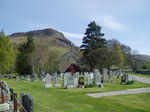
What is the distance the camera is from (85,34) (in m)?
52.6

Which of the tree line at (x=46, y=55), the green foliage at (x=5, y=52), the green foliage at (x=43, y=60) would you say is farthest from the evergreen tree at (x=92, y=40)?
the green foliage at (x=5, y=52)

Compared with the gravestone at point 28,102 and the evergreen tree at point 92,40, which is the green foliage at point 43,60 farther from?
the gravestone at point 28,102

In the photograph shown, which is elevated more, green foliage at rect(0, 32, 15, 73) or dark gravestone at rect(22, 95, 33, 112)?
green foliage at rect(0, 32, 15, 73)

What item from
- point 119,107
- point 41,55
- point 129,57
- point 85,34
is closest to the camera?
point 119,107

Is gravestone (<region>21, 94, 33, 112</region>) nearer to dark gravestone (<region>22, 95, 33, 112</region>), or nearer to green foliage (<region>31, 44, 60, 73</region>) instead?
dark gravestone (<region>22, 95, 33, 112</region>)

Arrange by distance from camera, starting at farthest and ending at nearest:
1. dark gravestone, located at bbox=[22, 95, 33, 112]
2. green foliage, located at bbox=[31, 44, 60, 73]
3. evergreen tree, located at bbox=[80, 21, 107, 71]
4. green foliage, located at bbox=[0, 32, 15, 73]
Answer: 1. evergreen tree, located at bbox=[80, 21, 107, 71]
2. green foliage, located at bbox=[0, 32, 15, 73]
3. green foliage, located at bbox=[31, 44, 60, 73]
4. dark gravestone, located at bbox=[22, 95, 33, 112]

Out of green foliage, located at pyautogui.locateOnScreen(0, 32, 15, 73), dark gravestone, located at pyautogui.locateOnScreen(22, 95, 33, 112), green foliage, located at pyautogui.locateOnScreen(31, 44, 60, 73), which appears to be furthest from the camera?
green foliage, located at pyautogui.locateOnScreen(0, 32, 15, 73)

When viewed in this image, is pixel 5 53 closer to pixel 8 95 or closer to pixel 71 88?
pixel 71 88

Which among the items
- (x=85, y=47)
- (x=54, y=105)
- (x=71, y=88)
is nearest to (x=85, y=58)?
(x=85, y=47)

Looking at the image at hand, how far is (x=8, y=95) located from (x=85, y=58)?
126 feet

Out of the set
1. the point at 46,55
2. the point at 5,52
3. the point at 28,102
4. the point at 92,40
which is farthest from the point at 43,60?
the point at 28,102

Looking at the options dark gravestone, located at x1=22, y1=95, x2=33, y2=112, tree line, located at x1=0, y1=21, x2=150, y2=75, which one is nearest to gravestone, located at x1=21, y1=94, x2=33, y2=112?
dark gravestone, located at x1=22, y1=95, x2=33, y2=112

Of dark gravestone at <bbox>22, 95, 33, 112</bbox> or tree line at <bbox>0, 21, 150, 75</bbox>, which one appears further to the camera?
tree line at <bbox>0, 21, 150, 75</bbox>

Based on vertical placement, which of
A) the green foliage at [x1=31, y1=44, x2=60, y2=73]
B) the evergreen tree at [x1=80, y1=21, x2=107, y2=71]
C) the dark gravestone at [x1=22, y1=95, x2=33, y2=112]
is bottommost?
the dark gravestone at [x1=22, y1=95, x2=33, y2=112]
